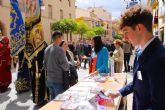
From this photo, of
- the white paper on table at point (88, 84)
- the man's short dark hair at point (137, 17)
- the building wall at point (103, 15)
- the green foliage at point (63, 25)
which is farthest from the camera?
the building wall at point (103, 15)

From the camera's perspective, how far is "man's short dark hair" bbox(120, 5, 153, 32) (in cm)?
206

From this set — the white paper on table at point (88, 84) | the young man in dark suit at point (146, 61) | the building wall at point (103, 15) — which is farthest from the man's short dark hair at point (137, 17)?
the building wall at point (103, 15)

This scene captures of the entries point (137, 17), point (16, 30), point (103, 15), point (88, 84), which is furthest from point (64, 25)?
point (103, 15)

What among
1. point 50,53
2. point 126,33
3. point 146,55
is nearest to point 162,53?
point 146,55

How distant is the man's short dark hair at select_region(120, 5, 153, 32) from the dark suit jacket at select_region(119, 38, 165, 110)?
0.14 m

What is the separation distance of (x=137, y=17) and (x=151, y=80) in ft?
1.58

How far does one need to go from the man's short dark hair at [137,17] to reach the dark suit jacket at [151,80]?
141mm

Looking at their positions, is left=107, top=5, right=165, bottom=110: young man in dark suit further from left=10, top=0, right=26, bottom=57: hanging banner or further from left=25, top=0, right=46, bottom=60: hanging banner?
left=10, top=0, right=26, bottom=57: hanging banner

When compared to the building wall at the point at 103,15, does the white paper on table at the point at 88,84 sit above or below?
below

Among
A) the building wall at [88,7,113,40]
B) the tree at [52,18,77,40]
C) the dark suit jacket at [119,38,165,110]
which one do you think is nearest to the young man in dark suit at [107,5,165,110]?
the dark suit jacket at [119,38,165,110]

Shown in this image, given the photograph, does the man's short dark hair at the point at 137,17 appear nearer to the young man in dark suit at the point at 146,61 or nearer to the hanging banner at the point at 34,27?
the young man in dark suit at the point at 146,61

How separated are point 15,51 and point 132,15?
5.79 metres

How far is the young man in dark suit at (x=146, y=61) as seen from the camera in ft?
6.07

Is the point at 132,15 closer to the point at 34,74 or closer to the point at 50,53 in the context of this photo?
the point at 50,53
